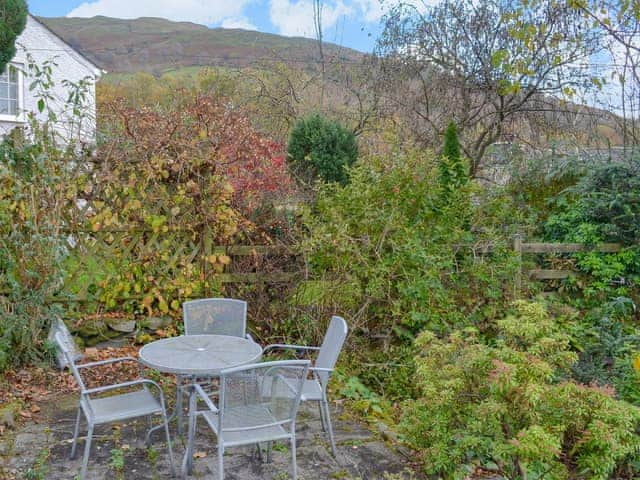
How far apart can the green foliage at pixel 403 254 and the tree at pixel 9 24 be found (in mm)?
5185

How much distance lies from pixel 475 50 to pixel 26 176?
849cm

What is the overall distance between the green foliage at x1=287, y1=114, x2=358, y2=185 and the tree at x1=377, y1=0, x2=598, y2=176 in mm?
3340

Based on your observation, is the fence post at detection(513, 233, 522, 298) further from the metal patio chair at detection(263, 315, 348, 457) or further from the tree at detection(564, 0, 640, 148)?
the metal patio chair at detection(263, 315, 348, 457)

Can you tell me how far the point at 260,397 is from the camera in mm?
3443

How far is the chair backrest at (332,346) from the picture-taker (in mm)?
3654

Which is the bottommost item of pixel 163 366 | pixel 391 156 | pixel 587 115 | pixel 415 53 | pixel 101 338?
pixel 101 338

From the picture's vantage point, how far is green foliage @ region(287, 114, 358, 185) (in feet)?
27.1

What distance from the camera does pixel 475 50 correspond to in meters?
10.9

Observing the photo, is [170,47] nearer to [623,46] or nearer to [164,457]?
[623,46]

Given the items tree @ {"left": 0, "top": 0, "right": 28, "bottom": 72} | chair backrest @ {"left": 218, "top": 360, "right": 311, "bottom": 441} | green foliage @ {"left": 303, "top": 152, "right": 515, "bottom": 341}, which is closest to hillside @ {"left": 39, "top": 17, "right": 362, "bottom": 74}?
tree @ {"left": 0, "top": 0, "right": 28, "bottom": 72}

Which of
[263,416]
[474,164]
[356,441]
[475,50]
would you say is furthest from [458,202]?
[475,50]

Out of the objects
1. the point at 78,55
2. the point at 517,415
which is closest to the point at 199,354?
the point at 517,415

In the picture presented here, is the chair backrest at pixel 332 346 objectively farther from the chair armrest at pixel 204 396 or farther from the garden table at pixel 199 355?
the chair armrest at pixel 204 396

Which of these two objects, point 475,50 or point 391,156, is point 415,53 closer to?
point 475,50
